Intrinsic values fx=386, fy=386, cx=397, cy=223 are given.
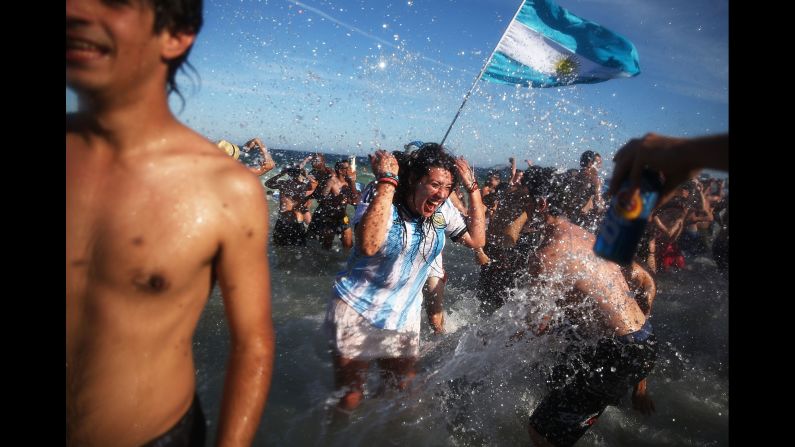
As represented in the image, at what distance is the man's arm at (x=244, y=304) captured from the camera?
1.34 meters

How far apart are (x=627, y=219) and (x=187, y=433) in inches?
72.5

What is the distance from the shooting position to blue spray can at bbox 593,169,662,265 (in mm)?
1326

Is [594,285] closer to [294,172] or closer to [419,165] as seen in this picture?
[419,165]

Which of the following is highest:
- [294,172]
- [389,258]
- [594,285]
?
[594,285]

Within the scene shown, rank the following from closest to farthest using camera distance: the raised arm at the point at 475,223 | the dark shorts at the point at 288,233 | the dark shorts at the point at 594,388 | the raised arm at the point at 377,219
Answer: the raised arm at the point at 377,219 < the dark shorts at the point at 594,388 < the raised arm at the point at 475,223 < the dark shorts at the point at 288,233

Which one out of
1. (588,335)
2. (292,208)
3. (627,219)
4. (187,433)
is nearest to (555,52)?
(588,335)

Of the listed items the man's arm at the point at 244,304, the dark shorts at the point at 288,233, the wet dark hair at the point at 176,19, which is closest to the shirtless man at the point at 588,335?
the man's arm at the point at 244,304

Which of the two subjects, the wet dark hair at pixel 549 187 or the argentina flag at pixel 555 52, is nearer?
the wet dark hair at pixel 549 187

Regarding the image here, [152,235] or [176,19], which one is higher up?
[176,19]

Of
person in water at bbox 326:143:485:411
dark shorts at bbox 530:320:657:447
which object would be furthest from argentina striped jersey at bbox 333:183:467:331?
dark shorts at bbox 530:320:657:447

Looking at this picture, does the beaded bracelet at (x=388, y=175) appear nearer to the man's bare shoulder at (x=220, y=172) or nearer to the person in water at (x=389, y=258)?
the person in water at (x=389, y=258)

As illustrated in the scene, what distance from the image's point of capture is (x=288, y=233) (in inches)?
350
